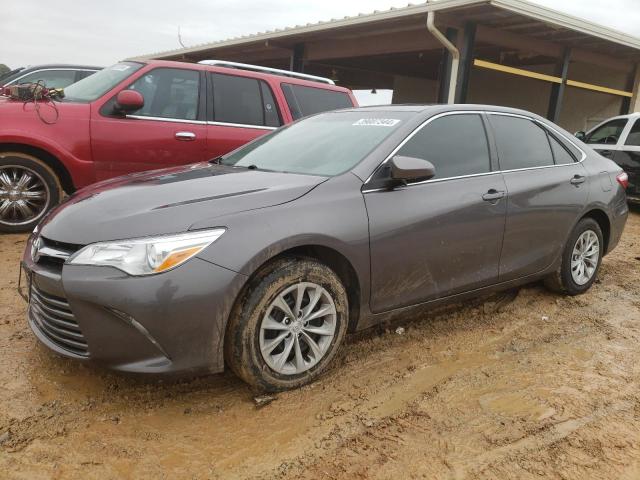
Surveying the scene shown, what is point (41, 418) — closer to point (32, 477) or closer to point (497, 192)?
point (32, 477)

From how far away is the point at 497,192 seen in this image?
3.60m

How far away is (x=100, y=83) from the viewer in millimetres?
5559

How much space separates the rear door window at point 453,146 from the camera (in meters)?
3.36

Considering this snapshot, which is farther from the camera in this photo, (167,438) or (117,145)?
(117,145)

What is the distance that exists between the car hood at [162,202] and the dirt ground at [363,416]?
711 millimetres

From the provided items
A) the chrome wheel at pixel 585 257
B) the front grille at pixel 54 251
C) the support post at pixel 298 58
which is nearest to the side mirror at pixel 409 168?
the front grille at pixel 54 251

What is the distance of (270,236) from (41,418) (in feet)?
4.44

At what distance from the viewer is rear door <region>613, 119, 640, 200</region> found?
8.91 meters

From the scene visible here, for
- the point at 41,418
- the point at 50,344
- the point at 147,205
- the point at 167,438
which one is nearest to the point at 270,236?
the point at 147,205

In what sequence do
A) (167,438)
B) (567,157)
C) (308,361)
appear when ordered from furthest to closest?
1. (567,157)
2. (308,361)
3. (167,438)

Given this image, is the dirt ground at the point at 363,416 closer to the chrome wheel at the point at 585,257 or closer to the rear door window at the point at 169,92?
the chrome wheel at the point at 585,257

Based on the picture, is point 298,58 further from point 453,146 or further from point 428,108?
point 453,146

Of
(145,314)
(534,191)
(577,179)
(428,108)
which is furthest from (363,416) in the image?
(577,179)

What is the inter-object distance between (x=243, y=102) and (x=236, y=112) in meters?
0.17
